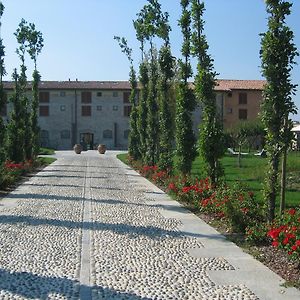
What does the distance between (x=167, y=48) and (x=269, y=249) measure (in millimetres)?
14250

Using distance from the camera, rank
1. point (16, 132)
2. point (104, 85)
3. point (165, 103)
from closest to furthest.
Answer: point (165, 103) < point (16, 132) < point (104, 85)

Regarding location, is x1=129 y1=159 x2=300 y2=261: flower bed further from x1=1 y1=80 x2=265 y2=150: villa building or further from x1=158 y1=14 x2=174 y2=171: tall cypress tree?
x1=1 y1=80 x2=265 y2=150: villa building

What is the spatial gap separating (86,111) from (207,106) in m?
51.6

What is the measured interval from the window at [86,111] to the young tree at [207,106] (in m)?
50.7

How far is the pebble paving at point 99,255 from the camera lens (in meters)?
6.18

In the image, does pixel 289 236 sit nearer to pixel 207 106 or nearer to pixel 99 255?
pixel 99 255

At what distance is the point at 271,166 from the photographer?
9.51 meters

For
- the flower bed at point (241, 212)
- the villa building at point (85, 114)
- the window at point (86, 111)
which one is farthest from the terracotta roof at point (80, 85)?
the flower bed at point (241, 212)

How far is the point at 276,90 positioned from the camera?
9.41 meters

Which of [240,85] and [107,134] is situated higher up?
[240,85]

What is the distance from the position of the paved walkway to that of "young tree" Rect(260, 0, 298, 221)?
1.79 metres

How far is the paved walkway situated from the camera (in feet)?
20.3

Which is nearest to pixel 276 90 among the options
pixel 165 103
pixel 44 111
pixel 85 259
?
pixel 85 259

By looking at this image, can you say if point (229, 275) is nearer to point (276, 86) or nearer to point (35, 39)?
point (276, 86)
